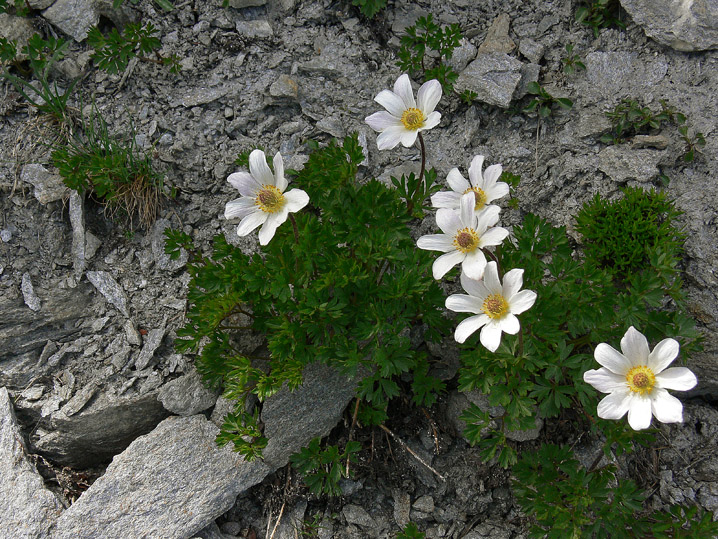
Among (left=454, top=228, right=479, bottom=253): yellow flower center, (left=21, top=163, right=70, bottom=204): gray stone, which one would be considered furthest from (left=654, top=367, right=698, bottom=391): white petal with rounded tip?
(left=21, top=163, right=70, bottom=204): gray stone

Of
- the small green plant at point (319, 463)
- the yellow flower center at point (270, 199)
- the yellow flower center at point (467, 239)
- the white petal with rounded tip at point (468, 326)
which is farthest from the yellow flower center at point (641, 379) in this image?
the yellow flower center at point (270, 199)

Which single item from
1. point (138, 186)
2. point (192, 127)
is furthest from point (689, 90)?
point (138, 186)

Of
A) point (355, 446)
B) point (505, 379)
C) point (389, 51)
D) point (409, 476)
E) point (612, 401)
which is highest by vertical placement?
point (389, 51)

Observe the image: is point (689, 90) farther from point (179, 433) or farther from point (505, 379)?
point (179, 433)

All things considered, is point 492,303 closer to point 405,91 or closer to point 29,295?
point 405,91

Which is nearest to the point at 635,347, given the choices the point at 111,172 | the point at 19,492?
the point at 111,172
